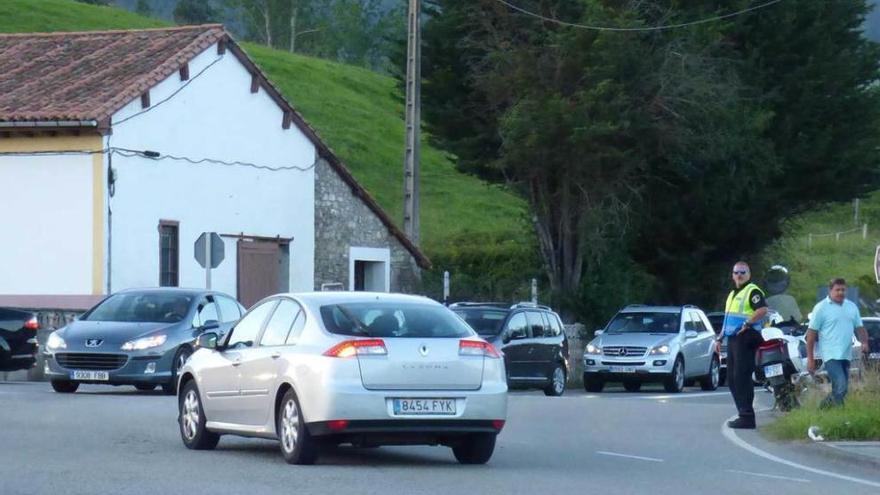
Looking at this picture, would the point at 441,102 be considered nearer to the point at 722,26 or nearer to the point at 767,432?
the point at 722,26

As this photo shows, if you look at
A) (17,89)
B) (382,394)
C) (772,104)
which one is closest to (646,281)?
(772,104)

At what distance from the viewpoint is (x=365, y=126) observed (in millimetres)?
83438

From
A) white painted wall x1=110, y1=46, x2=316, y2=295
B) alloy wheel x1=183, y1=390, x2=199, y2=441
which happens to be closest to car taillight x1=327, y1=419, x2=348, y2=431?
alloy wheel x1=183, y1=390, x2=199, y2=441

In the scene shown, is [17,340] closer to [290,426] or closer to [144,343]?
[144,343]

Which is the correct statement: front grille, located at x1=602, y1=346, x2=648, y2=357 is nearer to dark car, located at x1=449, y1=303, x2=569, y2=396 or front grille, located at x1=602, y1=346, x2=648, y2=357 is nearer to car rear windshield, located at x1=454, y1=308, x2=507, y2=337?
dark car, located at x1=449, y1=303, x2=569, y2=396

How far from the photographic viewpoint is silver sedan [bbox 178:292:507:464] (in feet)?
44.2

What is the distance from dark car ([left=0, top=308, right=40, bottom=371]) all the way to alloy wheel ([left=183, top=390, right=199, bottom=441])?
10904mm

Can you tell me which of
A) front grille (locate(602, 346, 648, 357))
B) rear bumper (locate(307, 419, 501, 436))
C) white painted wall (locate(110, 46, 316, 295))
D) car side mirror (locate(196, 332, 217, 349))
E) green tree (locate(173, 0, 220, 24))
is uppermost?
green tree (locate(173, 0, 220, 24))

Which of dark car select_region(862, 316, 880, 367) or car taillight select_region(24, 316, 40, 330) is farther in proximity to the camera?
dark car select_region(862, 316, 880, 367)

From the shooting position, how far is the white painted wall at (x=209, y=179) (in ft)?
113

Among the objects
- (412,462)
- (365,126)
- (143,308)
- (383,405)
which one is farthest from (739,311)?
(365,126)

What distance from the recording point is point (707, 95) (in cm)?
3909

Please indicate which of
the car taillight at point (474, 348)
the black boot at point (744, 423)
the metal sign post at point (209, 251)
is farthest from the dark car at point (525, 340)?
the car taillight at point (474, 348)

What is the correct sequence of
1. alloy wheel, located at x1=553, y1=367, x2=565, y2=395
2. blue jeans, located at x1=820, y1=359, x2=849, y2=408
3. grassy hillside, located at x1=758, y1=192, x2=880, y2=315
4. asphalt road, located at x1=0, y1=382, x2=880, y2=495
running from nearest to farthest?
asphalt road, located at x1=0, y1=382, x2=880, y2=495
blue jeans, located at x1=820, y1=359, x2=849, y2=408
alloy wheel, located at x1=553, y1=367, x2=565, y2=395
grassy hillside, located at x1=758, y1=192, x2=880, y2=315
